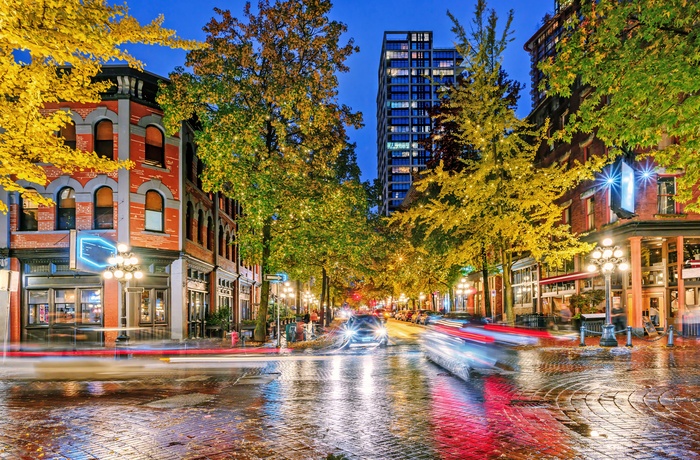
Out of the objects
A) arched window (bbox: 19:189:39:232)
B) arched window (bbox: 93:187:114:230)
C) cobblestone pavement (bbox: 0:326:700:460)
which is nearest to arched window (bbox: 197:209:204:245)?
arched window (bbox: 93:187:114:230)

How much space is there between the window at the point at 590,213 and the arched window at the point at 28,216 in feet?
97.2

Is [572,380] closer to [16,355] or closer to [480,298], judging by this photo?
[16,355]

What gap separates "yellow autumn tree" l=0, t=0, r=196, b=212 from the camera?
30.2 ft

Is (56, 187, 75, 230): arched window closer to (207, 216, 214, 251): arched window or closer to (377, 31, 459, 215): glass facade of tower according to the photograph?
(207, 216, 214, 251): arched window

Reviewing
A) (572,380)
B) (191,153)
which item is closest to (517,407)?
(572,380)

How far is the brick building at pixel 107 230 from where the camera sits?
24.9m

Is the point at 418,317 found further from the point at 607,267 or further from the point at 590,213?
the point at 607,267

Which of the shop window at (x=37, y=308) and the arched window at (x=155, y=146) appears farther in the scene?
the arched window at (x=155, y=146)

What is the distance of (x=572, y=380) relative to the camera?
12.8 meters

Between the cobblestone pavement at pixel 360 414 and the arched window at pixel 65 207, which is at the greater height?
the arched window at pixel 65 207

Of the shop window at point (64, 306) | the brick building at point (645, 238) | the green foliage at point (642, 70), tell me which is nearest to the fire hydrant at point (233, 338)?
the shop window at point (64, 306)

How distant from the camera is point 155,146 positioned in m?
26.3

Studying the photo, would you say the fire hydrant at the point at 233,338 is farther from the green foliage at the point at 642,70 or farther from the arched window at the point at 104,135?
the green foliage at the point at 642,70

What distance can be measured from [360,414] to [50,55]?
862 cm
